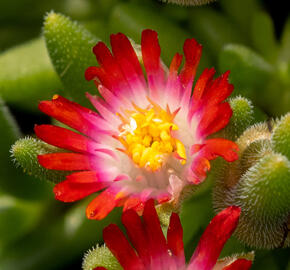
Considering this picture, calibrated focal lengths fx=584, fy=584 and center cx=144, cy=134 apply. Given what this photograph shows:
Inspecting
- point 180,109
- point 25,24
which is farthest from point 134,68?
point 25,24

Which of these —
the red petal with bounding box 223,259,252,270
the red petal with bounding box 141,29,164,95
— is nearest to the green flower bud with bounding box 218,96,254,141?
the red petal with bounding box 141,29,164,95

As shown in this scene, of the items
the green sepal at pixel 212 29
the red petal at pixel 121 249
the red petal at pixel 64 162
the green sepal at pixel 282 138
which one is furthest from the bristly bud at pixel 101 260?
the green sepal at pixel 212 29

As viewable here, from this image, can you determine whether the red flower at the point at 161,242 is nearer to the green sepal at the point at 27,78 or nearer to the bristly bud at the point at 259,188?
the bristly bud at the point at 259,188

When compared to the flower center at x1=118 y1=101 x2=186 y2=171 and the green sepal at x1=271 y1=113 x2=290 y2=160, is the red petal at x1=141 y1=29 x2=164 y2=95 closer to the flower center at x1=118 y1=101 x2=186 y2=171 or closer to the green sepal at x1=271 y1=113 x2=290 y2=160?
the flower center at x1=118 y1=101 x2=186 y2=171

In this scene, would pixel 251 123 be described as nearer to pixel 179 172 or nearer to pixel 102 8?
pixel 179 172

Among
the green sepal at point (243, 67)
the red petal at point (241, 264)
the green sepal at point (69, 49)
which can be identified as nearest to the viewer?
the red petal at point (241, 264)

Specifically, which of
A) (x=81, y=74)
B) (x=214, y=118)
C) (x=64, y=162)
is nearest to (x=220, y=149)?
(x=214, y=118)

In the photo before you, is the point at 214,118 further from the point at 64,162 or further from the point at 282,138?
the point at 64,162
